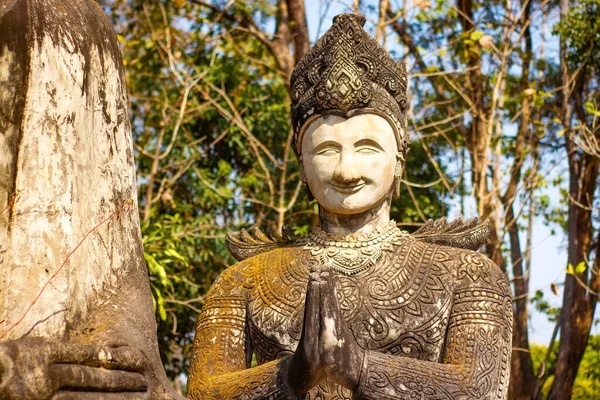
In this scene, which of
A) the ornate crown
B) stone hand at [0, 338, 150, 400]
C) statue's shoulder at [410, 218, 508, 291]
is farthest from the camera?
the ornate crown

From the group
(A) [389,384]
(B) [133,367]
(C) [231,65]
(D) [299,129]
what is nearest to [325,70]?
(D) [299,129]

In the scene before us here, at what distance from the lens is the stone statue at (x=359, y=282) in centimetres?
514

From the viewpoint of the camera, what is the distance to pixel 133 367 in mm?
4055

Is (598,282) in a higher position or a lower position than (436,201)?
lower

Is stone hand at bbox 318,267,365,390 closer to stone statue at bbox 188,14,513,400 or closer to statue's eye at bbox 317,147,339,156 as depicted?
stone statue at bbox 188,14,513,400

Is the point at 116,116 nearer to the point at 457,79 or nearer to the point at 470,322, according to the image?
the point at 470,322

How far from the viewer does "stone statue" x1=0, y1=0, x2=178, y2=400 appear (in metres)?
4.11

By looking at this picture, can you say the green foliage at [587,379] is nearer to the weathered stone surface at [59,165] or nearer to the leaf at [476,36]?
the leaf at [476,36]

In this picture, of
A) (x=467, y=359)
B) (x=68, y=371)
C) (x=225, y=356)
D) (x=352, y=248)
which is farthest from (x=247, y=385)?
(x=68, y=371)

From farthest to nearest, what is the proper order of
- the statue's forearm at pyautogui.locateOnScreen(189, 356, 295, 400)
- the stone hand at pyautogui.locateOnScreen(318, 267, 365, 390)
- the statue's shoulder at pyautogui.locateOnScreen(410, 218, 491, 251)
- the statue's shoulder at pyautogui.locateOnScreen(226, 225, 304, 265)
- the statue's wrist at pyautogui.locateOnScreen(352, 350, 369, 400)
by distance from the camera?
the statue's shoulder at pyautogui.locateOnScreen(226, 225, 304, 265), the statue's shoulder at pyautogui.locateOnScreen(410, 218, 491, 251), the statue's forearm at pyautogui.locateOnScreen(189, 356, 295, 400), the statue's wrist at pyautogui.locateOnScreen(352, 350, 369, 400), the stone hand at pyautogui.locateOnScreen(318, 267, 365, 390)

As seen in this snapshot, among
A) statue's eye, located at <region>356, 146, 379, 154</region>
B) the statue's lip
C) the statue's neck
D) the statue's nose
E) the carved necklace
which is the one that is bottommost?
the carved necklace

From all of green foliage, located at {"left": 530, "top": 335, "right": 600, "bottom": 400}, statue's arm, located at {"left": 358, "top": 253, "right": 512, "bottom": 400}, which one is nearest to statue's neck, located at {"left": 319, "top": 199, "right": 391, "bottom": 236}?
statue's arm, located at {"left": 358, "top": 253, "right": 512, "bottom": 400}

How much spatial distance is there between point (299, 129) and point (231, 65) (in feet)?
27.7

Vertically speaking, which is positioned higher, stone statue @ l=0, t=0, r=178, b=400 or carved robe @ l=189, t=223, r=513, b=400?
stone statue @ l=0, t=0, r=178, b=400
